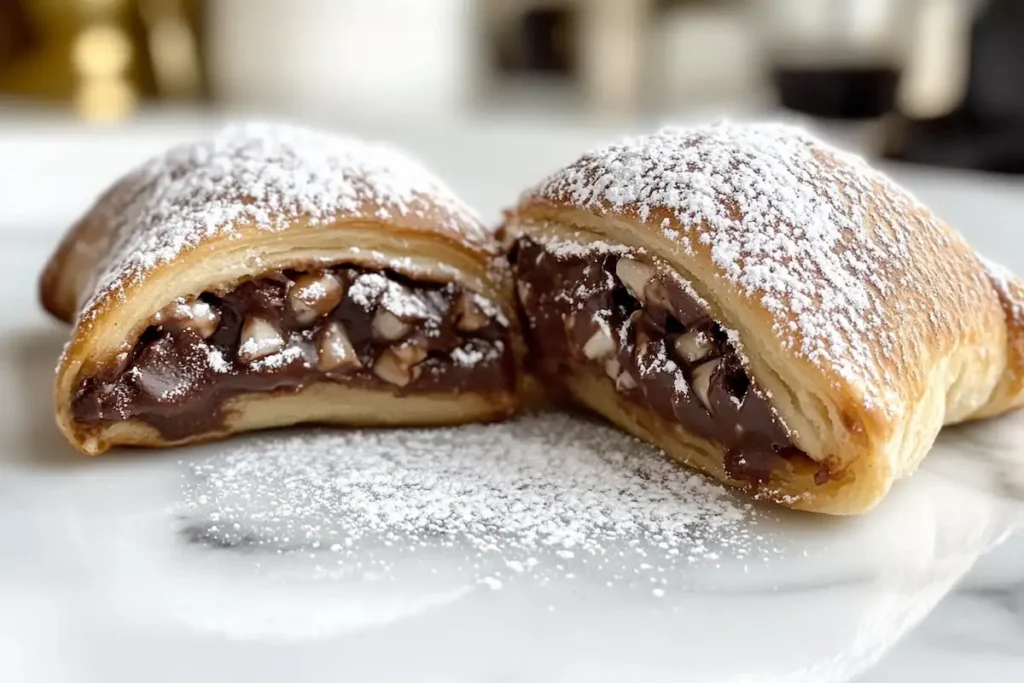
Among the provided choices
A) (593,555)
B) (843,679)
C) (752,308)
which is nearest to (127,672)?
(593,555)

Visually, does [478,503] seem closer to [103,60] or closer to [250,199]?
[250,199]

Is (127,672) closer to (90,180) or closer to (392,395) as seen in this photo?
(392,395)

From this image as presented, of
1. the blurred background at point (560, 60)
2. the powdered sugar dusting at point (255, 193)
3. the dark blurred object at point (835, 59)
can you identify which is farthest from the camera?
the dark blurred object at point (835, 59)

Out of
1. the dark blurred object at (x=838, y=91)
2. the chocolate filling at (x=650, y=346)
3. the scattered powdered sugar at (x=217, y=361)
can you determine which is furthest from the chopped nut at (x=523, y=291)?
the dark blurred object at (x=838, y=91)

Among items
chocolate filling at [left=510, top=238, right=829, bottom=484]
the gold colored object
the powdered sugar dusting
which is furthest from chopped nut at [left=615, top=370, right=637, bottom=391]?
the gold colored object

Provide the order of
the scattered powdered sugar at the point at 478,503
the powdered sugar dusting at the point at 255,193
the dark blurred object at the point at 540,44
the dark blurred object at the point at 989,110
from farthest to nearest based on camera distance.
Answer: the dark blurred object at the point at 540,44, the dark blurred object at the point at 989,110, the powdered sugar dusting at the point at 255,193, the scattered powdered sugar at the point at 478,503

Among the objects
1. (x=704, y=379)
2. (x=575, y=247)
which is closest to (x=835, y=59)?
(x=575, y=247)

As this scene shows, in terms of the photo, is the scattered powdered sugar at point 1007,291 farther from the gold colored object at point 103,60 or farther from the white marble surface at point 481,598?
the gold colored object at point 103,60
